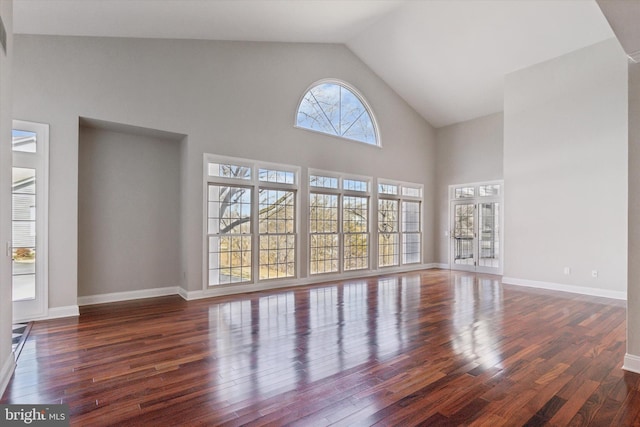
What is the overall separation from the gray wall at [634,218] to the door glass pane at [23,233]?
6.44 metres

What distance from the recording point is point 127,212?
17.2 feet

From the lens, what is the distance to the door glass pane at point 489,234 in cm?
802

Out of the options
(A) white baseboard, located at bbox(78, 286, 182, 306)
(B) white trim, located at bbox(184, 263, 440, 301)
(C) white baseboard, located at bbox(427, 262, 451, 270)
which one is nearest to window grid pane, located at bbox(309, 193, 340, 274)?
(B) white trim, located at bbox(184, 263, 440, 301)

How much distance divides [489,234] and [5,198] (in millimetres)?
8819

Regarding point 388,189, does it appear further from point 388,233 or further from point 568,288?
point 568,288

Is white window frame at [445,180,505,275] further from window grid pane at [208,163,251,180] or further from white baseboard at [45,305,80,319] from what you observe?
white baseboard at [45,305,80,319]

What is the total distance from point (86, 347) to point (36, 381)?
72 cm

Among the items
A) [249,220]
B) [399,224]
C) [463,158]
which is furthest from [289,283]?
[463,158]

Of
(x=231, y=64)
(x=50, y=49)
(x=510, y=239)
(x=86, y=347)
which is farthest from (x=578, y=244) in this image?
(x=50, y=49)

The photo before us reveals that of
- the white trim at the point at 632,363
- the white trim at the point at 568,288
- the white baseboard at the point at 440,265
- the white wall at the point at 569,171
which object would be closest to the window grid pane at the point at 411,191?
the white baseboard at the point at 440,265

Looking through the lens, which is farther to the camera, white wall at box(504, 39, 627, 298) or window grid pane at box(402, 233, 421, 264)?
window grid pane at box(402, 233, 421, 264)

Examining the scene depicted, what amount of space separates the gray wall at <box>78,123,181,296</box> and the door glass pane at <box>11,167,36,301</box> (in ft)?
2.40

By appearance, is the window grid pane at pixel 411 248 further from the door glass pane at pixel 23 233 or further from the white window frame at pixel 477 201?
the door glass pane at pixel 23 233

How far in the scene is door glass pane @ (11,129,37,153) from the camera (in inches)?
159
